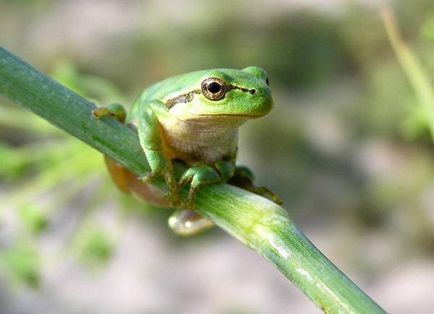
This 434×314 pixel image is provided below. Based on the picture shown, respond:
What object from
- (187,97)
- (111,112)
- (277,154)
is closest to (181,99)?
(187,97)

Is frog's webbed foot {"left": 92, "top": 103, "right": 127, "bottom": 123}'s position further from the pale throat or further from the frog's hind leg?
the frog's hind leg

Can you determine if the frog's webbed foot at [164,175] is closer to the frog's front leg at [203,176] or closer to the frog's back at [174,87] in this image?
the frog's front leg at [203,176]

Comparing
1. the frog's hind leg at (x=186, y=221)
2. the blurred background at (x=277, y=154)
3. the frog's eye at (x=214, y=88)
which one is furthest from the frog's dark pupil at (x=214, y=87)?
the blurred background at (x=277, y=154)

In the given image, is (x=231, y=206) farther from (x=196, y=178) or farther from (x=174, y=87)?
(x=174, y=87)

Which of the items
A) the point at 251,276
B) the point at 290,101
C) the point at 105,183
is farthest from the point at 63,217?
the point at 105,183

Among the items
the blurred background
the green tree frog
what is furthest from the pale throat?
the blurred background

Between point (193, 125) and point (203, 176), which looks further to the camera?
point (193, 125)
